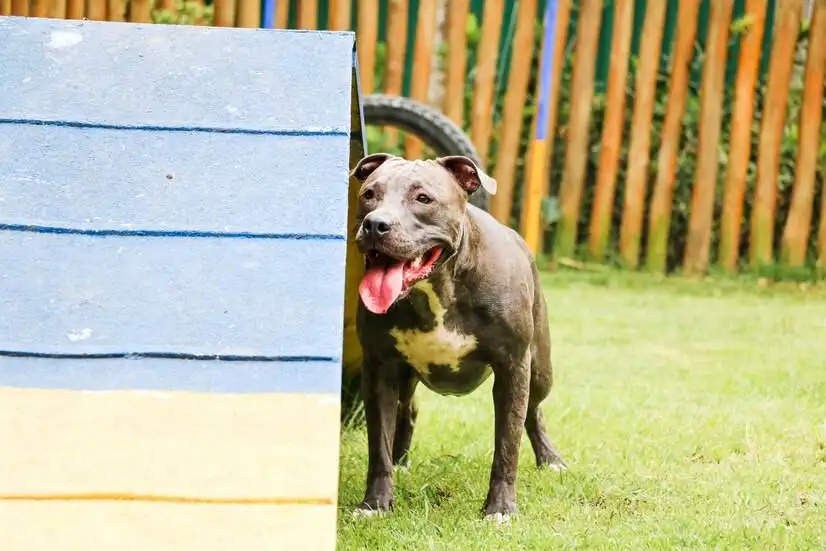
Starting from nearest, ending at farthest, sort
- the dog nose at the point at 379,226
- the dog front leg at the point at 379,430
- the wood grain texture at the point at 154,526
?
the wood grain texture at the point at 154,526, the dog nose at the point at 379,226, the dog front leg at the point at 379,430

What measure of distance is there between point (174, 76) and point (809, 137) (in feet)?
22.1

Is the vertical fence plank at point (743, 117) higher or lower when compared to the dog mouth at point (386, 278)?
higher

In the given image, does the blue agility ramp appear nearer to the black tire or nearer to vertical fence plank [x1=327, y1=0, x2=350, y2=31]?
the black tire

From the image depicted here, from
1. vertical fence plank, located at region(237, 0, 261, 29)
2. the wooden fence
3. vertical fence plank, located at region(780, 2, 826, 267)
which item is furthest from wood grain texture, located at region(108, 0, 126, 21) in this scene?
vertical fence plank, located at region(780, 2, 826, 267)

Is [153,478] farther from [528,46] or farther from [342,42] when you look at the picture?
[528,46]

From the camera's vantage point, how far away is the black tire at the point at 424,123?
732 cm

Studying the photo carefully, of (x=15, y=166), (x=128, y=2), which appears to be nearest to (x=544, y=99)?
(x=128, y=2)

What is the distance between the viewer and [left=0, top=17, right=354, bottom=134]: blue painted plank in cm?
374

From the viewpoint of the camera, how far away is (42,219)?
11.5 ft

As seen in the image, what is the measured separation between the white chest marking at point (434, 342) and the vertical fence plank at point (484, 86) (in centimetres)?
544

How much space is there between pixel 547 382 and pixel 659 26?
214 inches

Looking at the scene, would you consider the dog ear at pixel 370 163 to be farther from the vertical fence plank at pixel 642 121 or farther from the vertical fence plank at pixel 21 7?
the vertical fence plank at pixel 21 7

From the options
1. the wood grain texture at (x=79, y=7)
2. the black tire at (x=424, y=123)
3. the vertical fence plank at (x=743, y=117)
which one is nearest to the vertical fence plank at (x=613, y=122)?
the vertical fence plank at (x=743, y=117)

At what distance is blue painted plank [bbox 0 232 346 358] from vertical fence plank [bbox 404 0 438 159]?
615cm
